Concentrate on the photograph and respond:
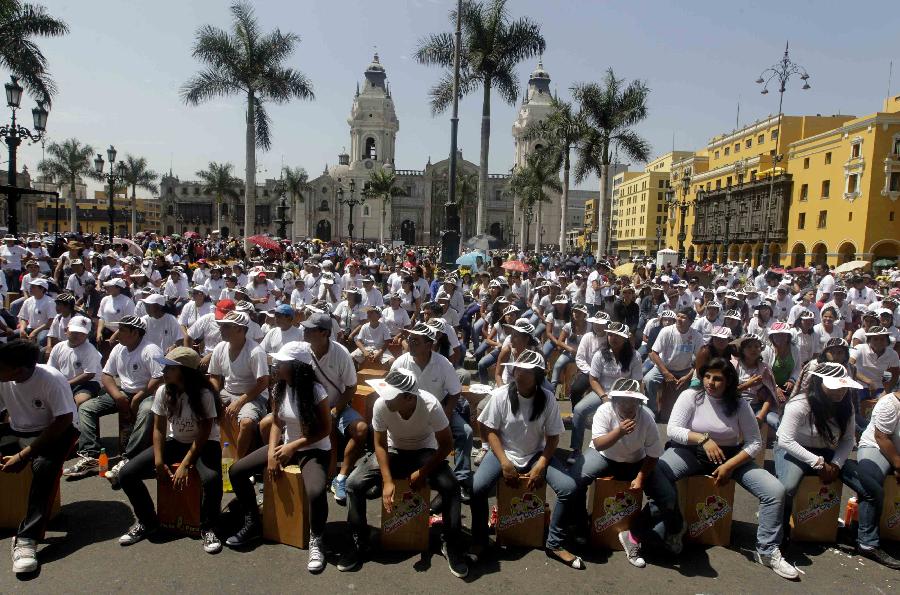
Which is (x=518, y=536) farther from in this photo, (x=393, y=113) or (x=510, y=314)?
(x=393, y=113)

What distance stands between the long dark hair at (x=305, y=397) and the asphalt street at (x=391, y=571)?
3.24 feet

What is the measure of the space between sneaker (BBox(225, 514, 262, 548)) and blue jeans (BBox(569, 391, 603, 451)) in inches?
136

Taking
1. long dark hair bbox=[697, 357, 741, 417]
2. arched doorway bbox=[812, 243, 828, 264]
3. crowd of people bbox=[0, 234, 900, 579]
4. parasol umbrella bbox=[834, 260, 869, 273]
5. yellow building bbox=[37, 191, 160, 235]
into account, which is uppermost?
yellow building bbox=[37, 191, 160, 235]

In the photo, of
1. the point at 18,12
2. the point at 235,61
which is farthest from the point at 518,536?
the point at 235,61

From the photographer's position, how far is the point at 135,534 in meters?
4.59

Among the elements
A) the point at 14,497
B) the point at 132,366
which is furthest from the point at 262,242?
the point at 14,497

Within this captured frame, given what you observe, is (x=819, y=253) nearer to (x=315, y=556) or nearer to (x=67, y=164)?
(x=315, y=556)

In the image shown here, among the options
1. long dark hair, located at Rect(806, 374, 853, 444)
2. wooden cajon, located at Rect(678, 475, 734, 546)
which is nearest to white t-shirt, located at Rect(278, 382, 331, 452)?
wooden cajon, located at Rect(678, 475, 734, 546)

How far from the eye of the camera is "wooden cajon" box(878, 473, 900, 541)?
15.7ft

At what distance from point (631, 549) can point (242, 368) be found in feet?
13.0

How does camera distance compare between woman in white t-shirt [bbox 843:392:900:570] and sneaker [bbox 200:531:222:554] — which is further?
woman in white t-shirt [bbox 843:392:900:570]

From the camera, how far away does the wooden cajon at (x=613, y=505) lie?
15.1ft

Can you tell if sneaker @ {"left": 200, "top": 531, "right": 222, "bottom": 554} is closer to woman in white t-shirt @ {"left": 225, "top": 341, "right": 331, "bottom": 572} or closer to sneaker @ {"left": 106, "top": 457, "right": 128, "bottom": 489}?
woman in white t-shirt @ {"left": 225, "top": 341, "right": 331, "bottom": 572}

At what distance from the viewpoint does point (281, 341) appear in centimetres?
700
